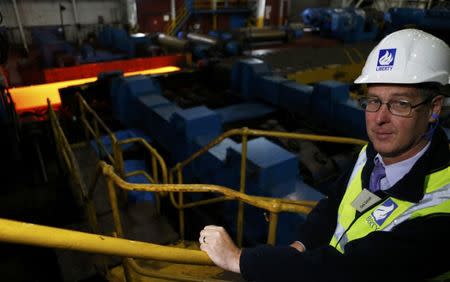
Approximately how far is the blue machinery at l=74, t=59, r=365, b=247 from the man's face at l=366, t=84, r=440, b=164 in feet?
8.39

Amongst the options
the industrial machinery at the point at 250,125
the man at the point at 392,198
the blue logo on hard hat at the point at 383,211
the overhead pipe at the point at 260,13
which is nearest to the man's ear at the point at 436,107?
the man at the point at 392,198

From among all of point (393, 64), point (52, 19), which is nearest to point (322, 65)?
point (393, 64)

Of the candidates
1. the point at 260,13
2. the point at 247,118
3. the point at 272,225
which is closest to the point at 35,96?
the point at 247,118

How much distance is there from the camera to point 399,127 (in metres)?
1.40

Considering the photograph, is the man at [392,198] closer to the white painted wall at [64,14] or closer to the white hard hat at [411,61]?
the white hard hat at [411,61]

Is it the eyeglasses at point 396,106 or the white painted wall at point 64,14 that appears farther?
the white painted wall at point 64,14

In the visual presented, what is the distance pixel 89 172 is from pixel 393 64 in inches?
199

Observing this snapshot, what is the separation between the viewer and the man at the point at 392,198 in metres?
1.17

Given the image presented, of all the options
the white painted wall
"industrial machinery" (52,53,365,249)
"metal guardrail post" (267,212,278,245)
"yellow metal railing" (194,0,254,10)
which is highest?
"yellow metal railing" (194,0,254,10)

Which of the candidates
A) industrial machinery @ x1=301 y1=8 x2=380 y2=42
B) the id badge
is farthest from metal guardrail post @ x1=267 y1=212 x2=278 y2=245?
industrial machinery @ x1=301 y1=8 x2=380 y2=42

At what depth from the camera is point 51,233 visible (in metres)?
1.07

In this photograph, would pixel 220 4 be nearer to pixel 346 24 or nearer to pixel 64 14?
pixel 346 24

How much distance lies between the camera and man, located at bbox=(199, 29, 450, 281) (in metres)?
1.17

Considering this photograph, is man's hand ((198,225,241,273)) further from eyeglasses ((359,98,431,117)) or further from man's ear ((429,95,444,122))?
man's ear ((429,95,444,122))
